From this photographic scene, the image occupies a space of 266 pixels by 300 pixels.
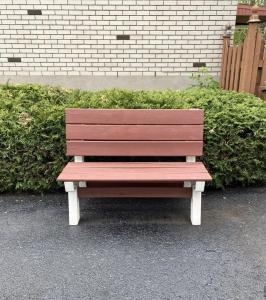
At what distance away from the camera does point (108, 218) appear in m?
3.30

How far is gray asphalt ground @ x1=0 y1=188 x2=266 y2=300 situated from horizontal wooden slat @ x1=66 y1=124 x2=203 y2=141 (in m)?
0.69

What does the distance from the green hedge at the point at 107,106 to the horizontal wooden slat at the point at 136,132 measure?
0.83 feet

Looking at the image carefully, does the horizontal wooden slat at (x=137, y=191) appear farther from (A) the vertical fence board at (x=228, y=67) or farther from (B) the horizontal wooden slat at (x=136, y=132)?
(A) the vertical fence board at (x=228, y=67)

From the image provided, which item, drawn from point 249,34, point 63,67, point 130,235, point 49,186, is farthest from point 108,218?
point 63,67

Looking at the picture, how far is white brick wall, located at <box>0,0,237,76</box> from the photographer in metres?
5.57

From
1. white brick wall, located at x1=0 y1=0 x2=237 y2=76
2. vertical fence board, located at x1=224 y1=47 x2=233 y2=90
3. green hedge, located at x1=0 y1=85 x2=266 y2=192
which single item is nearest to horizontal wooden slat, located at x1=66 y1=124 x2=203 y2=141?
green hedge, located at x1=0 y1=85 x2=266 y2=192

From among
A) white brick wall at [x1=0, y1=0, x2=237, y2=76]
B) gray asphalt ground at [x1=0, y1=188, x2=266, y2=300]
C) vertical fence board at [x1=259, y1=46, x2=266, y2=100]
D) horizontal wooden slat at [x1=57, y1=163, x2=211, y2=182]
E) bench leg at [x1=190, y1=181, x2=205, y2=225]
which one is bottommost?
gray asphalt ground at [x1=0, y1=188, x2=266, y2=300]

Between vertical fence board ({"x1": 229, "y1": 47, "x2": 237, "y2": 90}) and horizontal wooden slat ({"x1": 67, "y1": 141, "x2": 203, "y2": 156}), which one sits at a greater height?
vertical fence board ({"x1": 229, "y1": 47, "x2": 237, "y2": 90})

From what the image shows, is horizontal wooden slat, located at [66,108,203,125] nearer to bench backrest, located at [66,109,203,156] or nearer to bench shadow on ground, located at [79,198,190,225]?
bench backrest, located at [66,109,203,156]

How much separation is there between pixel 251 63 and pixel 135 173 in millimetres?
2381

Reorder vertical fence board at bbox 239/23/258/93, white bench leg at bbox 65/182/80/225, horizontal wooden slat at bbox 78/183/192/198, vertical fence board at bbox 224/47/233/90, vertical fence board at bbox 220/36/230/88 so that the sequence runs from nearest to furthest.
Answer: white bench leg at bbox 65/182/80/225 < horizontal wooden slat at bbox 78/183/192/198 < vertical fence board at bbox 239/23/258/93 < vertical fence board at bbox 224/47/233/90 < vertical fence board at bbox 220/36/230/88

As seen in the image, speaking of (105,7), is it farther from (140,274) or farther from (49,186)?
(140,274)

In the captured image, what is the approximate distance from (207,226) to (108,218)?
0.89 meters

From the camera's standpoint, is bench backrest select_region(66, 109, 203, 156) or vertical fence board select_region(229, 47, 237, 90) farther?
vertical fence board select_region(229, 47, 237, 90)
